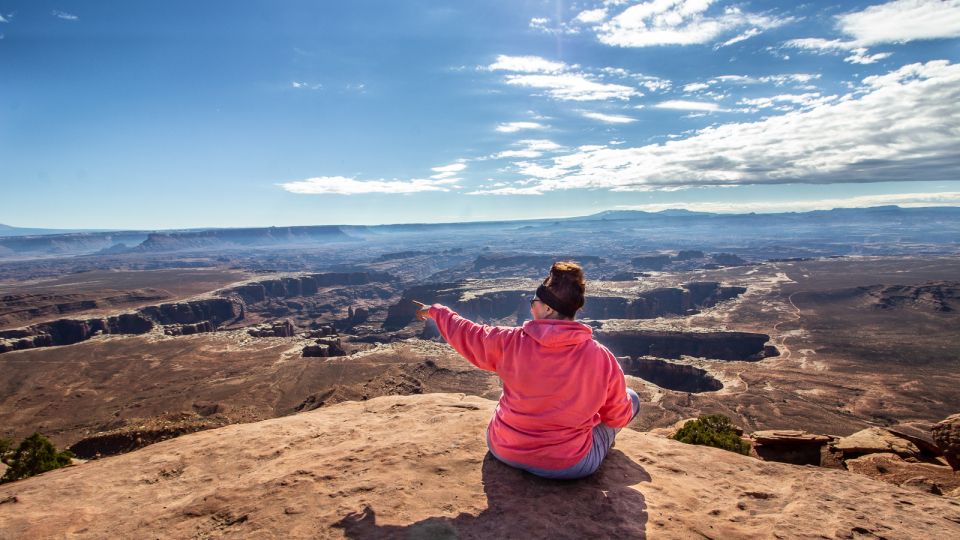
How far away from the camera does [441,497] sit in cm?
425

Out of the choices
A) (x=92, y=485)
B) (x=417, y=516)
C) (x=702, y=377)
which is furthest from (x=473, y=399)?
(x=702, y=377)

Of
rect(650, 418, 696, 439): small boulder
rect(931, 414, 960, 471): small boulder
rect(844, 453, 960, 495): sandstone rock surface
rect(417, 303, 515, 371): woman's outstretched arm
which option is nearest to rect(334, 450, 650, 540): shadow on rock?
rect(417, 303, 515, 371): woman's outstretched arm

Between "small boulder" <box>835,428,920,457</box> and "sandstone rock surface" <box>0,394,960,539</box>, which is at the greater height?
"sandstone rock surface" <box>0,394,960,539</box>

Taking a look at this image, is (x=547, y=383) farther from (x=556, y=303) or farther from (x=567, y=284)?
(x=567, y=284)

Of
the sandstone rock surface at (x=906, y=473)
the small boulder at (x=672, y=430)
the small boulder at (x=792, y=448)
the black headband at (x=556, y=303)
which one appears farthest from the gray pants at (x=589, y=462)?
the small boulder at (x=792, y=448)

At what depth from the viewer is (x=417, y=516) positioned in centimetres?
390

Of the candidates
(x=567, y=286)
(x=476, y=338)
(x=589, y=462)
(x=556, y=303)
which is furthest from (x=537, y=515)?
(x=567, y=286)

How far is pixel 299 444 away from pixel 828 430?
3967 centimetres

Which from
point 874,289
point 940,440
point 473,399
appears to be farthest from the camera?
point 874,289

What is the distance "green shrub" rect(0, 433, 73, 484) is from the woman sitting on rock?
37.1ft

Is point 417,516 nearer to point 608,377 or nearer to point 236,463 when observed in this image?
point 608,377

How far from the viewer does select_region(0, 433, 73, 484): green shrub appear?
9.84 meters

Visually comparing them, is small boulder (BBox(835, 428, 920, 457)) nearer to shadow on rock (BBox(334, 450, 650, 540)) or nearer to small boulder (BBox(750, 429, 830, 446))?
small boulder (BBox(750, 429, 830, 446))

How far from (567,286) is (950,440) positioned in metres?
9.01
